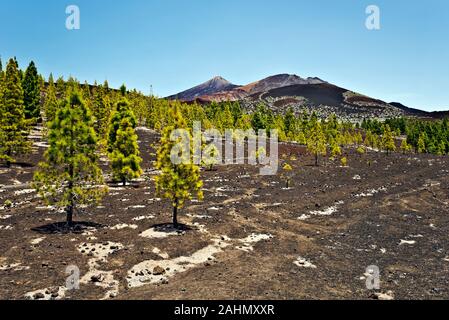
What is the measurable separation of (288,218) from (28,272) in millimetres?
23383

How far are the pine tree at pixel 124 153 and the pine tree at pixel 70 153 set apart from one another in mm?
20153

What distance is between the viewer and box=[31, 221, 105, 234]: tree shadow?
2814 centimetres

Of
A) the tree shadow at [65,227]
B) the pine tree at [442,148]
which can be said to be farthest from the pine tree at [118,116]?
the pine tree at [442,148]

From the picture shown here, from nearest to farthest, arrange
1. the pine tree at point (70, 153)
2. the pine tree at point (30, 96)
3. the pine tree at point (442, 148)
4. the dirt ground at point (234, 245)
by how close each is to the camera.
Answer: the dirt ground at point (234, 245) < the pine tree at point (70, 153) < the pine tree at point (30, 96) < the pine tree at point (442, 148)

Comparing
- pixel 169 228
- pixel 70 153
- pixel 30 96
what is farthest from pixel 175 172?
pixel 30 96

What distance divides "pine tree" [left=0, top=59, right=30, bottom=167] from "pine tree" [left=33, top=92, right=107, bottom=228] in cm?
3362

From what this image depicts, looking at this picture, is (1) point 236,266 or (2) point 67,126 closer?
(1) point 236,266

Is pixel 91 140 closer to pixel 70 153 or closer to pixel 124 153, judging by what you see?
pixel 70 153

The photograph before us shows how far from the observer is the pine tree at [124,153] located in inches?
1956

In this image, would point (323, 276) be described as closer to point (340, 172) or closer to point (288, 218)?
point (288, 218)

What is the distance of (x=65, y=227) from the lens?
29.0 metres

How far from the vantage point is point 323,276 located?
21234mm

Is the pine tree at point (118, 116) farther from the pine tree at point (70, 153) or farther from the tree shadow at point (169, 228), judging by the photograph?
the tree shadow at point (169, 228)
